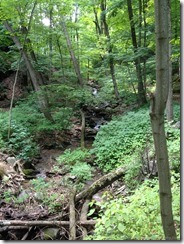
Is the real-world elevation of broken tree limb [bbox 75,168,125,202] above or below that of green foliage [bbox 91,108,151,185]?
below

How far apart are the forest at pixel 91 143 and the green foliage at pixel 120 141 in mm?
24

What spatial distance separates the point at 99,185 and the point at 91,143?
3436 mm

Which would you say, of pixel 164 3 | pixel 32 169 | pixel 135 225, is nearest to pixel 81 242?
pixel 135 225

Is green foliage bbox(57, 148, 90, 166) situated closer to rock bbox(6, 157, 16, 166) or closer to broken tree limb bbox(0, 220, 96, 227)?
rock bbox(6, 157, 16, 166)

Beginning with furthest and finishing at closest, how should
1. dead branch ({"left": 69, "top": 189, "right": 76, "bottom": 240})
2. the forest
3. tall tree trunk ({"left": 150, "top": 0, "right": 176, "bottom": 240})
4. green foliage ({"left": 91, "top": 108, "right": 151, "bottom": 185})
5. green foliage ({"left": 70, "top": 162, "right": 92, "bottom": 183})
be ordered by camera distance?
green foliage ({"left": 91, "top": 108, "right": 151, "bottom": 185}) < green foliage ({"left": 70, "top": 162, "right": 92, "bottom": 183}) < dead branch ({"left": 69, "top": 189, "right": 76, "bottom": 240}) < the forest < tall tree trunk ({"left": 150, "top": 0, "right": 176, "bottom": 240})

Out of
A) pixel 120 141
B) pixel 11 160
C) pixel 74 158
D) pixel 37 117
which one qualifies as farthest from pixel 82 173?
pixel 37 117

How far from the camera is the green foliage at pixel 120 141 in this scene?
16.8ft

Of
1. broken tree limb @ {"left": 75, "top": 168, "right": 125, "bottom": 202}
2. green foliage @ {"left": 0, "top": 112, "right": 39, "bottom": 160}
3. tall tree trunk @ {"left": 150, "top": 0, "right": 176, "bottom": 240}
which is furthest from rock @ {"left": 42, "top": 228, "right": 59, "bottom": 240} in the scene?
green foliage @ {"left": 0, "top": 112, "right": 39, "bottom": 160}

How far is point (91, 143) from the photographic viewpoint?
23.9 ft

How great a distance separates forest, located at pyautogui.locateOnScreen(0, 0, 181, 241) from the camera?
6.25 ft

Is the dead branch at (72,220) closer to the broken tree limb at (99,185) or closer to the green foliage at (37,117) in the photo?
the broken tree limb at (99,185)

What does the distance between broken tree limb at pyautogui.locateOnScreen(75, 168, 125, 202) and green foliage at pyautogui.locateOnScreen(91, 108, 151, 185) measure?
0.56 m

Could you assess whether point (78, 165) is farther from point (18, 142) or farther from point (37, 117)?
point (37, 117)

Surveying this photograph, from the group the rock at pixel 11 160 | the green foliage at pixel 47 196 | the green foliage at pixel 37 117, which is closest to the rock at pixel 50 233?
the green foliage at pixel 47 196
